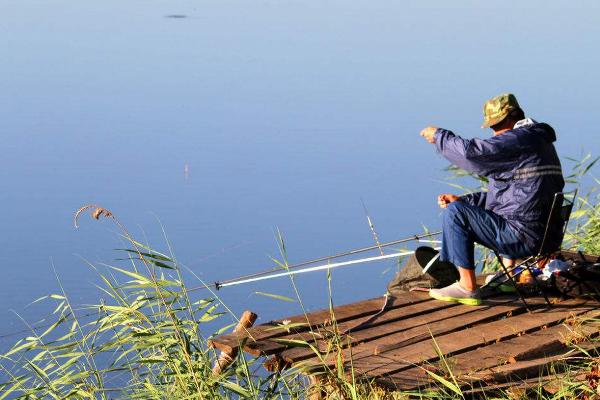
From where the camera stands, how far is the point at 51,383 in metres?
5.63

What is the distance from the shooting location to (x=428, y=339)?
5.88 metres

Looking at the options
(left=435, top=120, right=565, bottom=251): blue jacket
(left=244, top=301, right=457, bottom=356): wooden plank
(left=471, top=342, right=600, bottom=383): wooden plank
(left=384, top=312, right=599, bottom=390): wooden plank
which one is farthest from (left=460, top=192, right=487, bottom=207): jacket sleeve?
(left=471, top=342, right=600, bottom=383): wooden plank

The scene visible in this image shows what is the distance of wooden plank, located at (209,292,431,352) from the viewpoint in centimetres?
570

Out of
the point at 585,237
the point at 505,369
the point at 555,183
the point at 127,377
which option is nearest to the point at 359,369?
the point at 505,369

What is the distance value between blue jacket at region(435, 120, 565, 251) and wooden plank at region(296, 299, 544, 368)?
37cm

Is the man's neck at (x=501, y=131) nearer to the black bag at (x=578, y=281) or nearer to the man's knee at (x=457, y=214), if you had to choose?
the man's knee at (x=457, y=214)

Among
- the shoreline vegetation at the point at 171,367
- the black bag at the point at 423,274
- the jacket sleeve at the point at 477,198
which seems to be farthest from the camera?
the jacket sleeve at the point at 477,198

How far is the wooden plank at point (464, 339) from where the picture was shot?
5.43 metres

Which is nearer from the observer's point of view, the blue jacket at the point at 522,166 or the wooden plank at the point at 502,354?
the wooden plank at the point at 502,354

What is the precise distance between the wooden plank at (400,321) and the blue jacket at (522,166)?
1.61ft

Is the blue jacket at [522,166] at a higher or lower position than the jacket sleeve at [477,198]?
higher

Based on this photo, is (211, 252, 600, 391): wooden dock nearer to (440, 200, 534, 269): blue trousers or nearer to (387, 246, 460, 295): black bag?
(387, 246, 460, 295): black bag

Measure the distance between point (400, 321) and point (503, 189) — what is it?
964 mm

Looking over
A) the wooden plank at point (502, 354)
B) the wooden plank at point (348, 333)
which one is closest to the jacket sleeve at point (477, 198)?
the wooden plank at point (348, 333)
